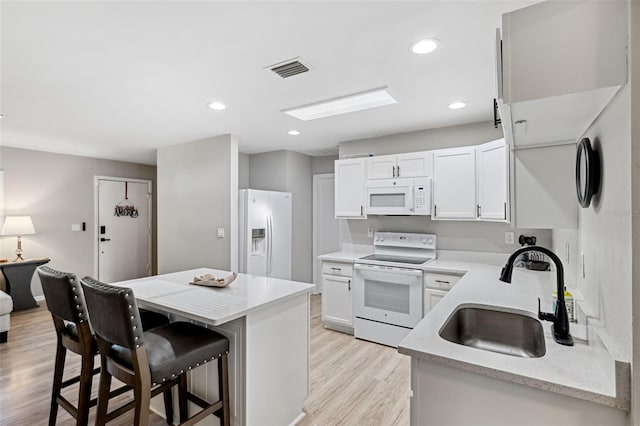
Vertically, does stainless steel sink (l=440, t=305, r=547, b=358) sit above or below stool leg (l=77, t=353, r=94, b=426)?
above

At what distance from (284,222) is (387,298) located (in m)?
2.11

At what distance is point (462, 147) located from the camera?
11.0 ft

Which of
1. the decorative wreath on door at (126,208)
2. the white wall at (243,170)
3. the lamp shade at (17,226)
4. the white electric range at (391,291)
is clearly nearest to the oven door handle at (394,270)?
the white electric range at (391,291)

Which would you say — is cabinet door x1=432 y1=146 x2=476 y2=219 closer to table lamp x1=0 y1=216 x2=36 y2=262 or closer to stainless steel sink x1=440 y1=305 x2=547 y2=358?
stainless steel sink x1=440 y1=305 x2=547 y2=358

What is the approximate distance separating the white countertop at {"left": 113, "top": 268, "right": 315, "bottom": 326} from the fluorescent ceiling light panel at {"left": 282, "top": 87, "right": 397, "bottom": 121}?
5.36ft

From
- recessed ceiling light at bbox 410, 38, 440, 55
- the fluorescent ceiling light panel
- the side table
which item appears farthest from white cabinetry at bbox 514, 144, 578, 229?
the side table

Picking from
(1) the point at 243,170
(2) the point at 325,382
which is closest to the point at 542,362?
(2) the point at 325,382

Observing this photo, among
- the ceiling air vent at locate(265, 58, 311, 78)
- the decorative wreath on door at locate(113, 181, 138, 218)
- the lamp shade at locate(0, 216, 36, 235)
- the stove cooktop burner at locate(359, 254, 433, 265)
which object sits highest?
the ceiling air vent at locate(265, 58, 311, 78)

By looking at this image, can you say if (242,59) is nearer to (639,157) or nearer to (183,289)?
(183,289)

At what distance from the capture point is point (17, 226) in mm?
4430

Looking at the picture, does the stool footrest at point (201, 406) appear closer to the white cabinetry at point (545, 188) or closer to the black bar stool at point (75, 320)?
the black bar stool at point (75, 320)

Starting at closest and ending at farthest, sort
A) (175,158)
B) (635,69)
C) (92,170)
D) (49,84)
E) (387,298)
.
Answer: (635,69) → (49,84) → (387,298) → (175,158) → (92,170)

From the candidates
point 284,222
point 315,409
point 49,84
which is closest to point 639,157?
point 315,409

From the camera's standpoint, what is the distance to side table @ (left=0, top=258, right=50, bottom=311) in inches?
168
